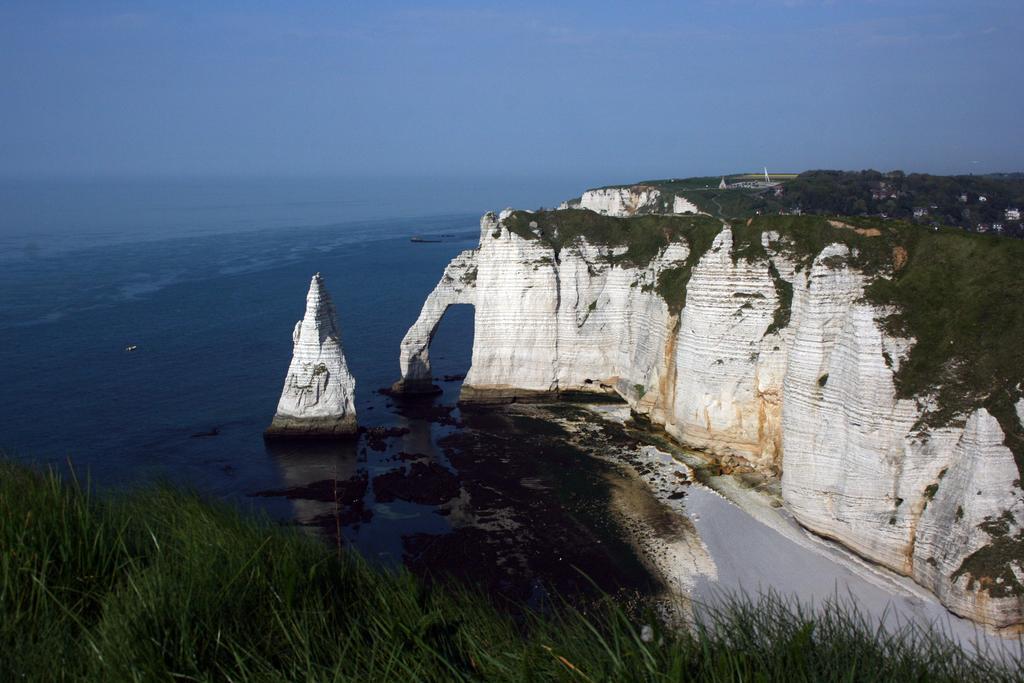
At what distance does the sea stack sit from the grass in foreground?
77.6ft

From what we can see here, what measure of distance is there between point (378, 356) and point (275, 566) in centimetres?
3821

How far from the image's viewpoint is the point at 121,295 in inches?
2345

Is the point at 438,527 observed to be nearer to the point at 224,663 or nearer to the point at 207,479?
the point at 207,479

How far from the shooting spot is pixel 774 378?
26.9 m

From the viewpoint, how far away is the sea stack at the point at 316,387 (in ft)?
105

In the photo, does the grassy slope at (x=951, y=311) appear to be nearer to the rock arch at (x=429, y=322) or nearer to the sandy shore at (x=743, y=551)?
the sandy shore at (x=743, y=551)

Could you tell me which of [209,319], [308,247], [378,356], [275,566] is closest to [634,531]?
[275,566]

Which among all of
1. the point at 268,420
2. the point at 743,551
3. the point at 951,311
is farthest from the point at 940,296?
the point at 268,420

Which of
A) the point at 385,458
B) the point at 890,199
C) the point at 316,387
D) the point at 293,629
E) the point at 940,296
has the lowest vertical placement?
the point at 385,458

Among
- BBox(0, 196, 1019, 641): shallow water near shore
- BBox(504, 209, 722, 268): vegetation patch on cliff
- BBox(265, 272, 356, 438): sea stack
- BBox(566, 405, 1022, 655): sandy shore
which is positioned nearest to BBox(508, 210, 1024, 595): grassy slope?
BBox(566, 405, 1022, 655): sandy shore

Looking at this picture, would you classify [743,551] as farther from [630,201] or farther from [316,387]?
[630,201]

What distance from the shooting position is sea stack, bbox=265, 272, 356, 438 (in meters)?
32.0

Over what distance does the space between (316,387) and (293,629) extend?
26.1 metres

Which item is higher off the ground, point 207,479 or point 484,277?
point 484,277
